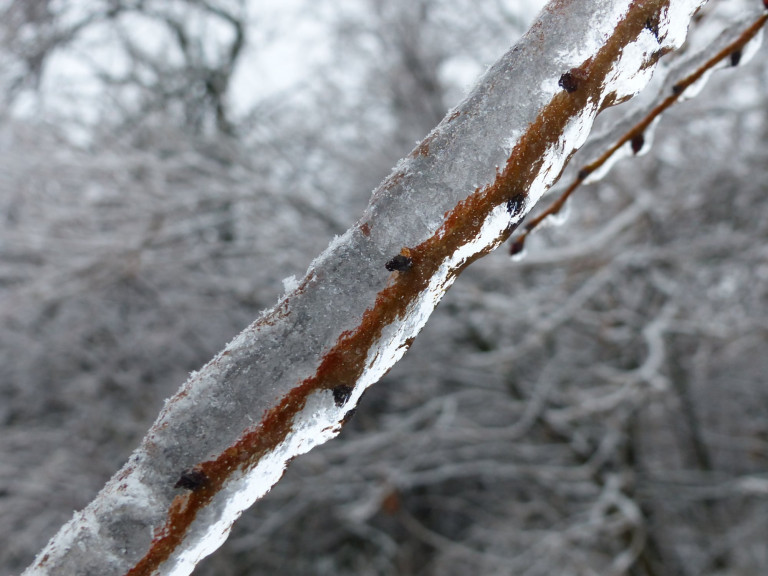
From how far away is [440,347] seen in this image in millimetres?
4828

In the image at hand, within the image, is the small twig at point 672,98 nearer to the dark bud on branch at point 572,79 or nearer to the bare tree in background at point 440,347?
the dark bud on branch at point 572,79

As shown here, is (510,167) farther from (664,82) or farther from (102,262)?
(102,262)

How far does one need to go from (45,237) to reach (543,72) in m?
4.32

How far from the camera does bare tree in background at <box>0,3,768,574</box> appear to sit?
4.06 m

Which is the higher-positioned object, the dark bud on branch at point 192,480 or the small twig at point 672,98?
the small twig at point 672,98

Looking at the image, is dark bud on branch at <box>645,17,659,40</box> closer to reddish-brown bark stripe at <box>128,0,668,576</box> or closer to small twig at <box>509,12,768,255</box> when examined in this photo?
reddish-brown bark stripe at <box>128,0,668,576</box>

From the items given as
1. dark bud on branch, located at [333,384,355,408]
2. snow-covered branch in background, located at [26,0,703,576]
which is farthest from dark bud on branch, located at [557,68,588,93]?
dark bud on branch, located at [333,384,355,408]

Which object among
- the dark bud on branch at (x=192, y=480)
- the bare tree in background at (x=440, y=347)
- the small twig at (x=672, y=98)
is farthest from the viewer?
the bare tree in background at (x=440, y=347)

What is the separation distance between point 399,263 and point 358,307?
0.15ft

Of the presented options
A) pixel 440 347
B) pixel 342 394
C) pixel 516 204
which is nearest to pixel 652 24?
pixel 516 204

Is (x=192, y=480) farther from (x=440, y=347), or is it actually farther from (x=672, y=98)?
(x=440, y=347)

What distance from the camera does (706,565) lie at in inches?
194

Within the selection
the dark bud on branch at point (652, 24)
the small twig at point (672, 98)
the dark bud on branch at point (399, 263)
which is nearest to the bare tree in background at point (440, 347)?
the small twig at point (672, 98)

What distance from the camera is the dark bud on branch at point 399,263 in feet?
Result: 1.59
